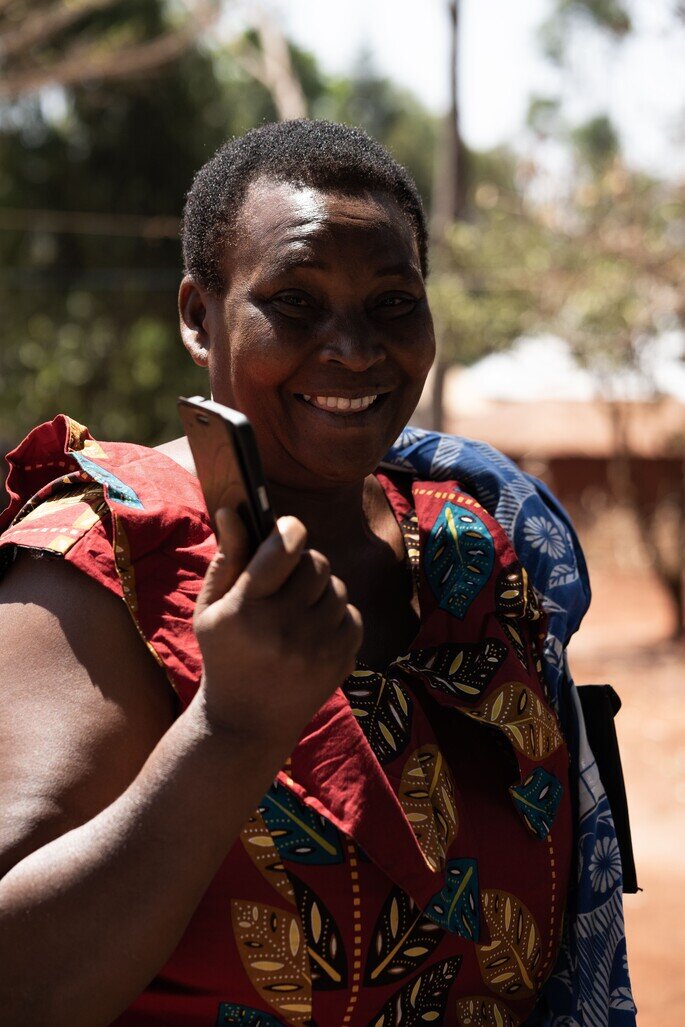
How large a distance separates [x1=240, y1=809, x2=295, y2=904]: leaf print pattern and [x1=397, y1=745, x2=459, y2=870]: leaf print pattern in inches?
6.8

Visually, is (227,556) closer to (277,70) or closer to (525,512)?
(525,512)

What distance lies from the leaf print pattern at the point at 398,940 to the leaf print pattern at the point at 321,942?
0.04 metres

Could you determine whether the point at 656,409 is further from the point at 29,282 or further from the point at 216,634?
the point at 216,634

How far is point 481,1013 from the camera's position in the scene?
1641mm

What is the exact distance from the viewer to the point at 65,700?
132cm

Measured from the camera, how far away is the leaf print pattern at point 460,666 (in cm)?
168

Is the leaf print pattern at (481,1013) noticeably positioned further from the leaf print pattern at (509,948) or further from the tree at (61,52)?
the tree at (61,52)

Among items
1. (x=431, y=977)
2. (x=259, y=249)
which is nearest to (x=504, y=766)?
(x=431, y=977)

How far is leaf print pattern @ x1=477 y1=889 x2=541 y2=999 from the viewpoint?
162 cm

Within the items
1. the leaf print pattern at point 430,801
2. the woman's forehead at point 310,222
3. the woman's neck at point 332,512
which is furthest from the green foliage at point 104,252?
the leaf print pattern at point 430,801

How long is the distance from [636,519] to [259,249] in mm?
11006

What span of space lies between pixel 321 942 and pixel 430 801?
0.22m

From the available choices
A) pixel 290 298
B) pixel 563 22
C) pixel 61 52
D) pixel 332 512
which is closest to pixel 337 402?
pixel 290 298

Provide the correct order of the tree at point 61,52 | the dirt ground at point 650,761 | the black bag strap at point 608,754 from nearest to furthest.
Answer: the black bag strap at point 608,754 → the dirt ground at point 650,761 → the tree at point 61,52
